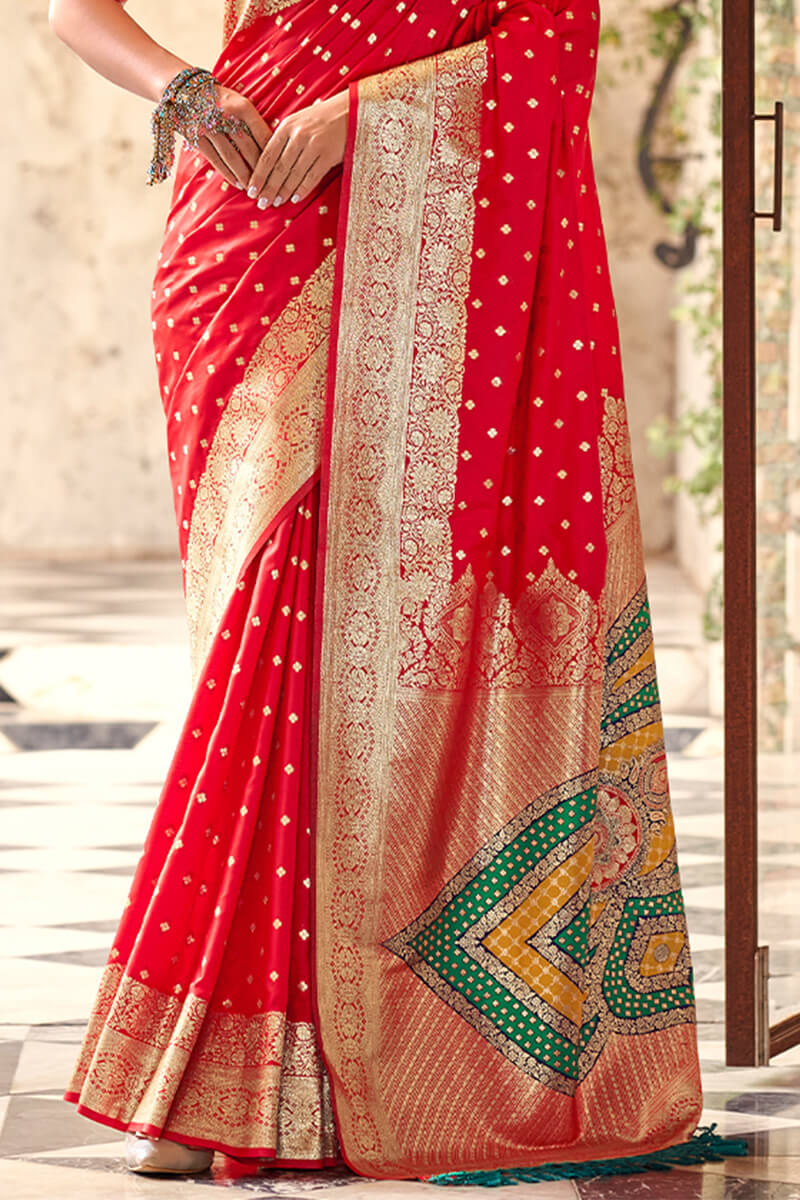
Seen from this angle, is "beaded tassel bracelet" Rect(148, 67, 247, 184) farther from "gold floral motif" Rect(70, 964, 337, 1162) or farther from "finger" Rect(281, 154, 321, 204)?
"gold floral motif" Rect(70, 964, 337, 1162)

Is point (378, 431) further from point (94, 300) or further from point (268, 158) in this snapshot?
point (94, 300)

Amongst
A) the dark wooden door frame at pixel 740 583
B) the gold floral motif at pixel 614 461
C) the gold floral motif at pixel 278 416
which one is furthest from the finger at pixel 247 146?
the dark wooden door frame at pixel 740 583

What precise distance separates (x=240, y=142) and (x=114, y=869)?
167 centimetres

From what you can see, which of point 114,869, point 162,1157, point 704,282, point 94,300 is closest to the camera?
point 162,1157

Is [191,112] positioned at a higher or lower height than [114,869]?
higher

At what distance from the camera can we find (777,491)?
7.48ft

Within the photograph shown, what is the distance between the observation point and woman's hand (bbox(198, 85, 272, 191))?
1758mm

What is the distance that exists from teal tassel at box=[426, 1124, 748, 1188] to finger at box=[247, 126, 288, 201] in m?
0.97

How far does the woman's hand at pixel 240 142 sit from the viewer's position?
5.77 feet

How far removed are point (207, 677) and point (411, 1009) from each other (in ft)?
1.25

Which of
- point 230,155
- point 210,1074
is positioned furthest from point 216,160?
point 210,1074

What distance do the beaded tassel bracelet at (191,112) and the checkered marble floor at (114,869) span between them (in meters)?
0.97

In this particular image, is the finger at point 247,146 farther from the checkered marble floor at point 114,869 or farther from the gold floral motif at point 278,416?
the checkered marble floor at point 114,869

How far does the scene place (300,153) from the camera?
1743 millimetres
